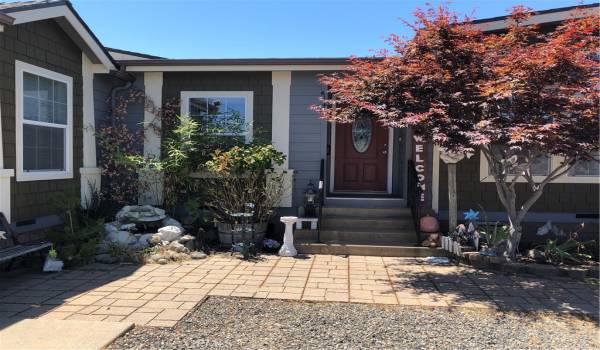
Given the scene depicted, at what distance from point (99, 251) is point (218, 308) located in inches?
112

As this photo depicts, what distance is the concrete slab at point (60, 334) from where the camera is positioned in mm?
3432

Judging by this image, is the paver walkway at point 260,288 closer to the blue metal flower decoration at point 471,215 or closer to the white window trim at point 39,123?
the blue metal flower decoration at point 471,215

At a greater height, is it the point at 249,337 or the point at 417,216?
the point at 417,216

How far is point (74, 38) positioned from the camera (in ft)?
23.2

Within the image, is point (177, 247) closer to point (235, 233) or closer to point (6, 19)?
point (235, 233)

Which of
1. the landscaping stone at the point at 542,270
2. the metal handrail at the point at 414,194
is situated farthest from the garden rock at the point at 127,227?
the landscaping stone at the point at 542,270

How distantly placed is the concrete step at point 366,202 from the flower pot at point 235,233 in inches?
54.6

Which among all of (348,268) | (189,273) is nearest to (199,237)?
(189,273)

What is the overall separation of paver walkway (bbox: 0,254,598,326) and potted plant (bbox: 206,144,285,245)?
879 millimetres

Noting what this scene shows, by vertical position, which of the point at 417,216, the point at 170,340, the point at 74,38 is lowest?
the point at 170,340

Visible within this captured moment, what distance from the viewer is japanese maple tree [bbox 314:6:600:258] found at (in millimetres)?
4887

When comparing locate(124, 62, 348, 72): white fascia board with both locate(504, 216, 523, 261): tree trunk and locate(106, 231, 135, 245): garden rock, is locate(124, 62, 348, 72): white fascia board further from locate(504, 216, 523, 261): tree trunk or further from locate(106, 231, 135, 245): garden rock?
locate(504, 216, 523, 261): tree trunk

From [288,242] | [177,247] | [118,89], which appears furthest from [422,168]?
[118,89]

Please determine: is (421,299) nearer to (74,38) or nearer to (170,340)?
(170,340)
